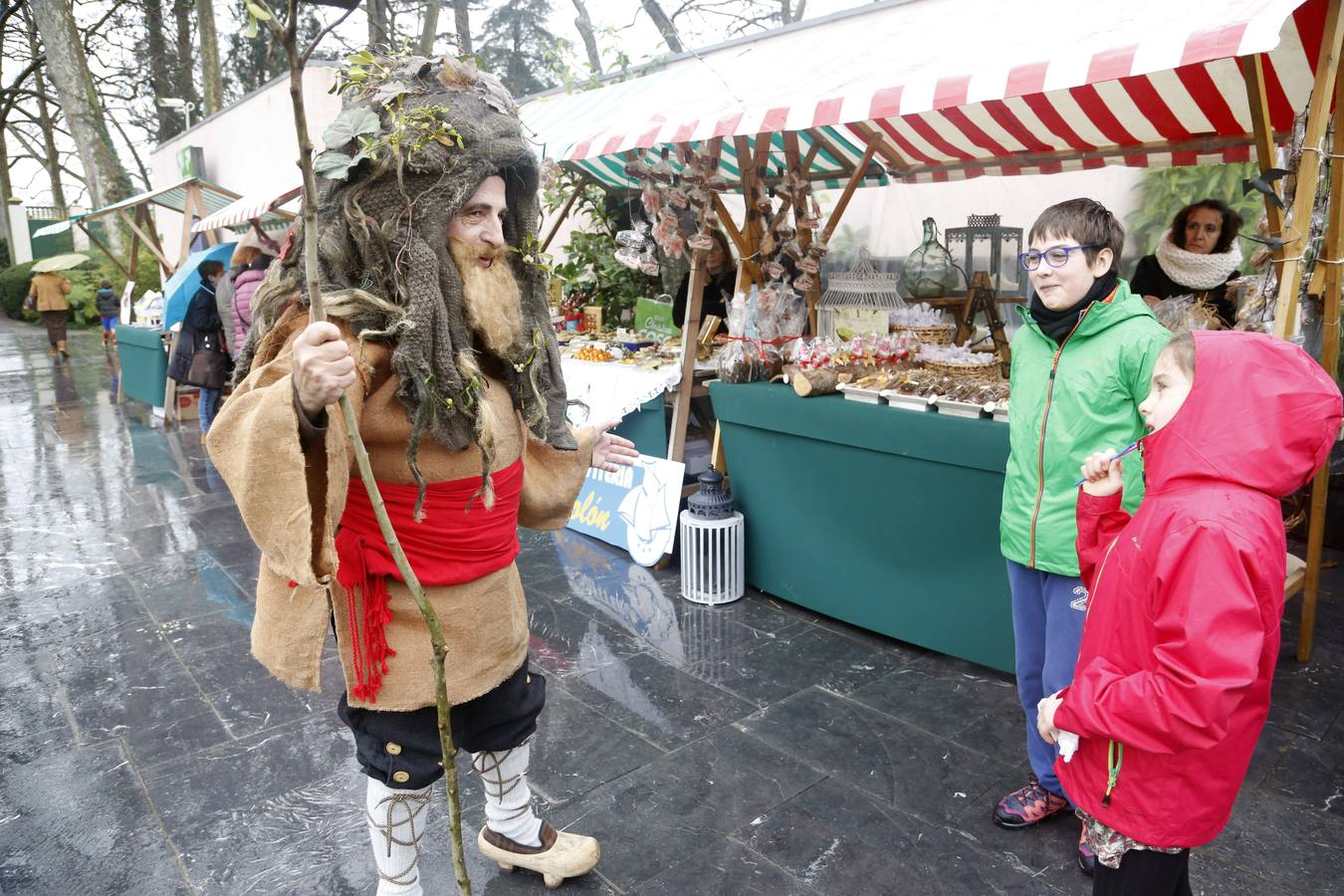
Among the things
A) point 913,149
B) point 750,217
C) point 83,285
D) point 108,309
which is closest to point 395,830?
point 750,217

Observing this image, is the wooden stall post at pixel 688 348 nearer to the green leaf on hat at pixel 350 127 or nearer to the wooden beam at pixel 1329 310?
the wooden beam at pixel 1329 310

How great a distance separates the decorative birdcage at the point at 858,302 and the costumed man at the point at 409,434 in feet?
8.43

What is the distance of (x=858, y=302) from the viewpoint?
4.44m

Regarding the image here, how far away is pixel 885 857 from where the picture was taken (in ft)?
7.81

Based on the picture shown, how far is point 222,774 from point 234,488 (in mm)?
1850

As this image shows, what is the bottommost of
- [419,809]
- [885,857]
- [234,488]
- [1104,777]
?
[885,857]

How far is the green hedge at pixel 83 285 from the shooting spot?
72.8 ft

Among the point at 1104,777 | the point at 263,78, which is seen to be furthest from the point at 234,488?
the point at 263,78

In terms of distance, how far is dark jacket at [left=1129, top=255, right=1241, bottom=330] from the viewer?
394cm

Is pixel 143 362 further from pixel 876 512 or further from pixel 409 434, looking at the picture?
pixel 409 434

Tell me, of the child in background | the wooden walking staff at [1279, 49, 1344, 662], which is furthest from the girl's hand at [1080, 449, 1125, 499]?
the child in background

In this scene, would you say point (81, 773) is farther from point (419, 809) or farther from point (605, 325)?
point (605, 325)

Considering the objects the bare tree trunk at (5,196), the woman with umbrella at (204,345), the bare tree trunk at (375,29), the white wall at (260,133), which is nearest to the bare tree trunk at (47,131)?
the bare tree trunk at (5,196)

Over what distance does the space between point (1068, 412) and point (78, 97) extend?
19415mm
